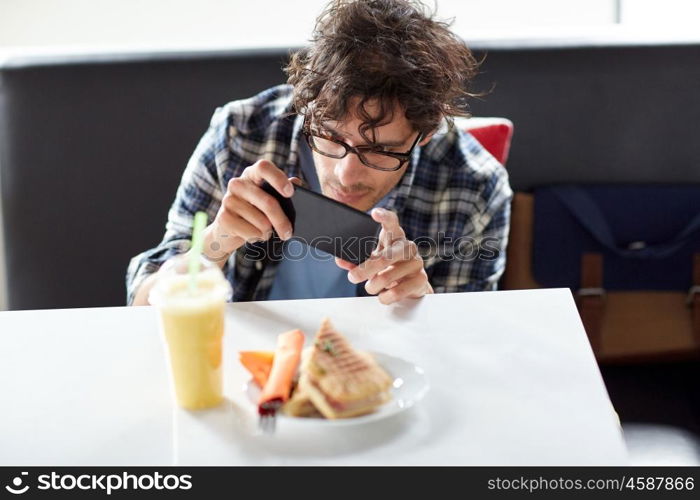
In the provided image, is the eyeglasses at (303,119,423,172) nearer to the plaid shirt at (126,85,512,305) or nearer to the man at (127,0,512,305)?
the man at (127,0,512,305)

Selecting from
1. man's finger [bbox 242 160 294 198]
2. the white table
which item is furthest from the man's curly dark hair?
the white table

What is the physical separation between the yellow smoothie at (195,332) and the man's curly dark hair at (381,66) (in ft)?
1.45

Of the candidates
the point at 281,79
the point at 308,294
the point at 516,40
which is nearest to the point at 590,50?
the point at 516,40

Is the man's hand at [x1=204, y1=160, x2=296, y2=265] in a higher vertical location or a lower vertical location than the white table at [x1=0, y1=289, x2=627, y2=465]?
higher

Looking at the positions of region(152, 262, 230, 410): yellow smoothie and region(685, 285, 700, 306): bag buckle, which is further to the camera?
region(685, 285, 700, 306): bag buckle

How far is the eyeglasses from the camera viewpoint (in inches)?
50.1

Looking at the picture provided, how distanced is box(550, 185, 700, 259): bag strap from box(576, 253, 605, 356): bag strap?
4 cm

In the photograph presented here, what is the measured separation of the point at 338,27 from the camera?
1.31 m

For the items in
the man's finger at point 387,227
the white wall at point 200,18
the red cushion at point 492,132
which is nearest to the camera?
the man's finger at point 387,227

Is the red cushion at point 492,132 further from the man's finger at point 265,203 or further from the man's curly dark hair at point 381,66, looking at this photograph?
the man's finger at point 265,203

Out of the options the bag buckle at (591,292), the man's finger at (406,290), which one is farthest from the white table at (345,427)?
the bag buckle at (591,292)

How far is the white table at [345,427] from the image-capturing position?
86cm

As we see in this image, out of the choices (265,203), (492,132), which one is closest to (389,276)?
(265,203)

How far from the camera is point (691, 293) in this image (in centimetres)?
184
